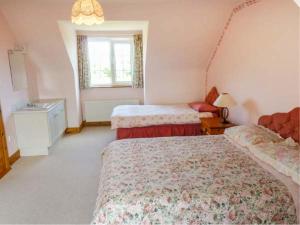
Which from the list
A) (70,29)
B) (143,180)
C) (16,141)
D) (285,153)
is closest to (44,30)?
(70,29)

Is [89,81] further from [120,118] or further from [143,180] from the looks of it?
[143,180]

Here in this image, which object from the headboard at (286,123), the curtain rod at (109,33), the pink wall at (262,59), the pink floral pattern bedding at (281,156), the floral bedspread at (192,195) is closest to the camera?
the floral bedspread at (192,195)

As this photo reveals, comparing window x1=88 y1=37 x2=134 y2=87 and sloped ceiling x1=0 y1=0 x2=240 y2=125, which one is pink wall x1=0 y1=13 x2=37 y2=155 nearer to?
sloped ceiling x1=0 y1=0 x2=240 y2=125

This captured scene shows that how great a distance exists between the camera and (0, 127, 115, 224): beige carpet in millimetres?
2434

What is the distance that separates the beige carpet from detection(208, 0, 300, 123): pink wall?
2.34 metres

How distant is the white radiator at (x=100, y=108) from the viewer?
220 inches

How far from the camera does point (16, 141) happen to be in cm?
390

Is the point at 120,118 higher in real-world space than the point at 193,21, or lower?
lower

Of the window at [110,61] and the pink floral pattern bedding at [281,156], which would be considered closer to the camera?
the pink floral pattern bedding at [281,156]

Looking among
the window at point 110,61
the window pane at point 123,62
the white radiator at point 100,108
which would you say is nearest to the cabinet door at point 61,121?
the white radiator at point 100,108

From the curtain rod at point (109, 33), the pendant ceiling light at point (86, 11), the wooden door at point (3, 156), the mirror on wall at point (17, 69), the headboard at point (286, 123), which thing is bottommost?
the wooden door at point (3, 156)

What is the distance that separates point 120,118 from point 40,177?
1.50 metres

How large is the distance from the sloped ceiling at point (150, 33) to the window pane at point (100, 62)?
77cm

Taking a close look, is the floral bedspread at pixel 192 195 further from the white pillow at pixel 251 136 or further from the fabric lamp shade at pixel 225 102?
the fabric lamp shade at pixel 225 102
